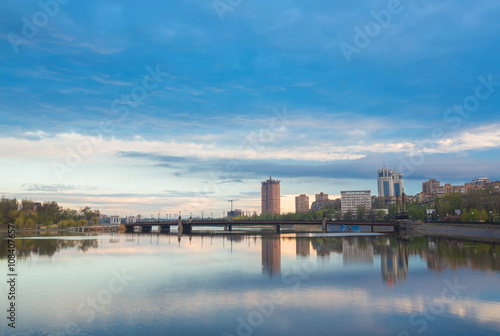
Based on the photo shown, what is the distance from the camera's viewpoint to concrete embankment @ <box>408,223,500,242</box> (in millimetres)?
83463

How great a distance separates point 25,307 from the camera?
2502 centimetres

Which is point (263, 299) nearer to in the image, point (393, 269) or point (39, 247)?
point (393, 269)

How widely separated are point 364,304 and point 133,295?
1628cm

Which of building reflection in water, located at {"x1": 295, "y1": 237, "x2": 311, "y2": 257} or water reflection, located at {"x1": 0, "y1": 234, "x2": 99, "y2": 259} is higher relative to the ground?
water reflection, located at {"x1": 0, "y1": 234, "x2": 99, "y2": 259}

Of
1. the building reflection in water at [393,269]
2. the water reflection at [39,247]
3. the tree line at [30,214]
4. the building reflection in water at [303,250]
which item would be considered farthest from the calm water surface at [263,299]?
the tree line at [30,214]

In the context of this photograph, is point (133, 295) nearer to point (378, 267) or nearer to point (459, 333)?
point (459, 333)

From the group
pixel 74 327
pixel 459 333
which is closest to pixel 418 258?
pixel 459 333

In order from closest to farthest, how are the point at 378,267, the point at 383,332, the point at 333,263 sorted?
1. the point at 383,332
2. the point at 378,267
3. the point at 333,263

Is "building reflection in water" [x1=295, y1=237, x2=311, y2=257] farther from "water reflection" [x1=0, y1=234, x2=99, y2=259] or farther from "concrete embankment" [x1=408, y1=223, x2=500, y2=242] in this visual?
"water reflection" [x1=0, y1=234, x2=99, y2=259]

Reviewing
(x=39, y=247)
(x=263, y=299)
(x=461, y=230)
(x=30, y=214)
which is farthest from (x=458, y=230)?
(x=30, y=214)

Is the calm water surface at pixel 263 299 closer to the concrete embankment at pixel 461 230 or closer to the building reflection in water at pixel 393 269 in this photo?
the building reflection in water at pixel 393 269

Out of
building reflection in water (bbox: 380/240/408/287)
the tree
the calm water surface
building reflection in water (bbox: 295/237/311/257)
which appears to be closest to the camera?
the calm water surface

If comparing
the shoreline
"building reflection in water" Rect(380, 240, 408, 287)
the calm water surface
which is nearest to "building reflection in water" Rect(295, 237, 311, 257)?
"building reflection in water" Rect(380, 240, 408, 287)

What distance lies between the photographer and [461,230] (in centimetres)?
10119
